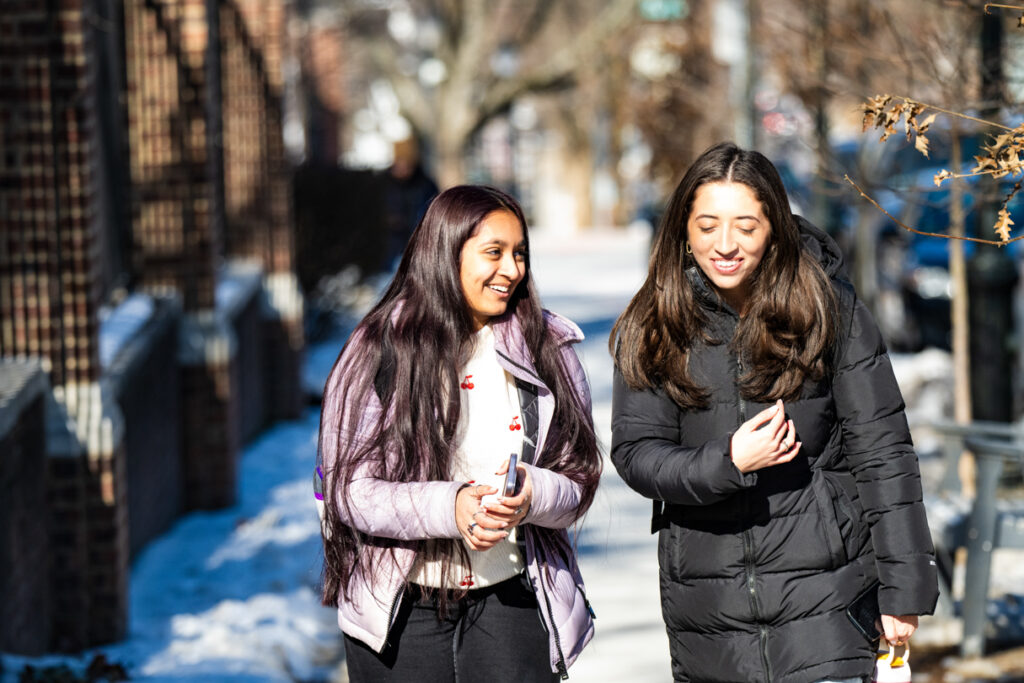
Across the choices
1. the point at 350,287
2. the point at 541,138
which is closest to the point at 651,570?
the point at 350,287

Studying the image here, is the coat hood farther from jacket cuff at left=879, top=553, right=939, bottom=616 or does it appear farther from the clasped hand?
the clasped hand

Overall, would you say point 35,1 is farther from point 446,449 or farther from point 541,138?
point 541,138

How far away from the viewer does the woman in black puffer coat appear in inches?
125

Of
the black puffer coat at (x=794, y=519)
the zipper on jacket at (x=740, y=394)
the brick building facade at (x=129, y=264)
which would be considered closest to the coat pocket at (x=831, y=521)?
the black puffer coat at (x=794, y=519)

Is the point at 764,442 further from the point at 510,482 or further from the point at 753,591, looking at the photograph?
the point at 510,482

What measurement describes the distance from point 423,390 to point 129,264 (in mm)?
6199

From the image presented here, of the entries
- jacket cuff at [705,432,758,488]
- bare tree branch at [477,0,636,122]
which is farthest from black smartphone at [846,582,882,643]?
bare tree branch at [477,0,636,122]

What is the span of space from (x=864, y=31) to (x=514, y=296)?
20.8 feet

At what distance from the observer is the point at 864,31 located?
909 cm

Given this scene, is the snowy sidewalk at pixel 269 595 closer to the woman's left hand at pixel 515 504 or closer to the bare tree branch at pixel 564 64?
the woman's left hand at pixel 515 504

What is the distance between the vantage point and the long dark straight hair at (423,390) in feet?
10.5

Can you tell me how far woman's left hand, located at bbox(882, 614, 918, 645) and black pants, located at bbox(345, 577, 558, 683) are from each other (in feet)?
2.47

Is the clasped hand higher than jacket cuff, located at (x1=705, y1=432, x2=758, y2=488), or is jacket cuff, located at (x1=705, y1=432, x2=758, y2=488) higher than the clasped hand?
jacket cuff, located at (x1=705, y1=432, x2=758, y2=488)

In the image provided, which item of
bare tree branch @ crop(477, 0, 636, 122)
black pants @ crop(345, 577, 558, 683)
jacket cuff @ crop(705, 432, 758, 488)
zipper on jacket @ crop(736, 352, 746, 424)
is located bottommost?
black pants @ crop(345, 577, 558, 683)
